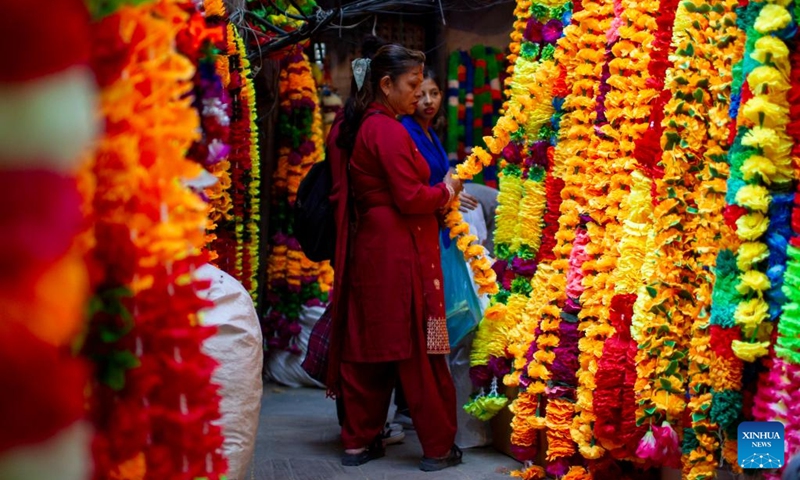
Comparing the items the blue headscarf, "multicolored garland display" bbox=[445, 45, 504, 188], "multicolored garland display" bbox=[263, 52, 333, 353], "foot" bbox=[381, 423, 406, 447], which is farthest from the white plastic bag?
"multicolored garland display" bbox=[445, 45, 504, 188]

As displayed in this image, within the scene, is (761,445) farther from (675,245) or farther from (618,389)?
(618,389)

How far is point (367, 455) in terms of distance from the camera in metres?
5.47

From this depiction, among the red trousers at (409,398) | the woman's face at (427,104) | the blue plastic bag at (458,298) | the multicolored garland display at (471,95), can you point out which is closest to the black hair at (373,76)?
the woman's face at (427,104)

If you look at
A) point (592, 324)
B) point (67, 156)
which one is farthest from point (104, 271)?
point (592, 324)

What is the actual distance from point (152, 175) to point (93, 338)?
28 cm

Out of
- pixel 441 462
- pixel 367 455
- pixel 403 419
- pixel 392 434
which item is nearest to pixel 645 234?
pixel 441 462

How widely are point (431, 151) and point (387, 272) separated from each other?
0.83 m

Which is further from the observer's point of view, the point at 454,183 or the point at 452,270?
the point at 452,270

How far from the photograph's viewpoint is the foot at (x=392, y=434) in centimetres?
593

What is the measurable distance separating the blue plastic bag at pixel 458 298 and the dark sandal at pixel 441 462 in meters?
0.61

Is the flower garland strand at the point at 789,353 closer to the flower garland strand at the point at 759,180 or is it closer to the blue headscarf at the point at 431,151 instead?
the flower garland strand at the point at 759,180

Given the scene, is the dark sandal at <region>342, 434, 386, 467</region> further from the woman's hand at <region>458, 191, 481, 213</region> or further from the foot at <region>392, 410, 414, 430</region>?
the woman's hand at <region>458, 191, 481, 213</region>

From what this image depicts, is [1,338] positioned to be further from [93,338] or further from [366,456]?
[366,456]

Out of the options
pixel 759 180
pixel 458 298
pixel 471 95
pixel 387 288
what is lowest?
pixel 458 298
